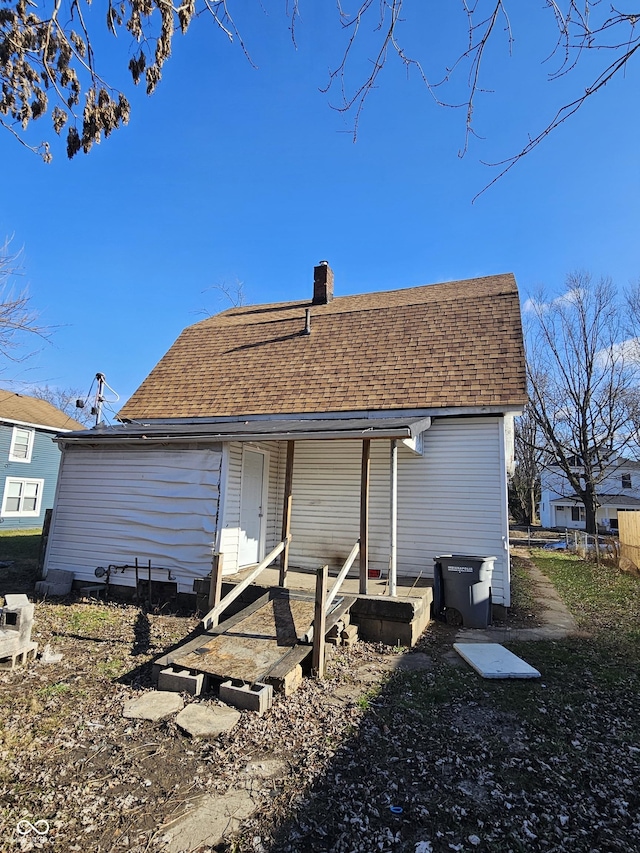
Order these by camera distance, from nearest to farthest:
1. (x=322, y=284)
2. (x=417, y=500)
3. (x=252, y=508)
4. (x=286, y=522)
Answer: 1. (x=286, y=522)
2. (x=417, y=500)
3. (x=252, y=508)
4. (x=322, y=284)

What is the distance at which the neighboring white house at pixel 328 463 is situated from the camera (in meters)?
8.02

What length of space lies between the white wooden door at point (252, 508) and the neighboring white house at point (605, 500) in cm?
3674

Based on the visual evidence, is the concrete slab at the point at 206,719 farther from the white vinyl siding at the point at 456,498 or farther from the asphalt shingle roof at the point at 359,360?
the asphalt shingle roof at the point at 359,360

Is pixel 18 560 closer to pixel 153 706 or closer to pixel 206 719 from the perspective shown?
pixel 153 706

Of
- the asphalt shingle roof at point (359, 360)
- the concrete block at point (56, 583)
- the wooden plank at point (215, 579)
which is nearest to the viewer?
the wooden plank at point (215, 579)

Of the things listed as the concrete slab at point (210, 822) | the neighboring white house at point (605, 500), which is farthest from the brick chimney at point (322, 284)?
the neighboring white house at point (605, 500)

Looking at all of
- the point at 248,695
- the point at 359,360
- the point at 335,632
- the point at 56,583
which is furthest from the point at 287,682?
the point at 359,360

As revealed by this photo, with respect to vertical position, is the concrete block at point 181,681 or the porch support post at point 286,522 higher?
the porch support post at point 286,522

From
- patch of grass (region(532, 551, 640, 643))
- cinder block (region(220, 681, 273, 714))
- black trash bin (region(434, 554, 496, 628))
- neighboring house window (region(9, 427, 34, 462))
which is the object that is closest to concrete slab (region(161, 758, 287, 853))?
cinder block (region(220, 681, 273, 714))

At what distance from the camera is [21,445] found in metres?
20.6

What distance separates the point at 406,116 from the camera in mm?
3240

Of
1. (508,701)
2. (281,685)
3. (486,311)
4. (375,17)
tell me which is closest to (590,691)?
(508,701)

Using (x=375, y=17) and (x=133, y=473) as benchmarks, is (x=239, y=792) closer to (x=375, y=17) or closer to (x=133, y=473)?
(x=375, y=17)

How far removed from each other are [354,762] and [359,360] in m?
8.23
